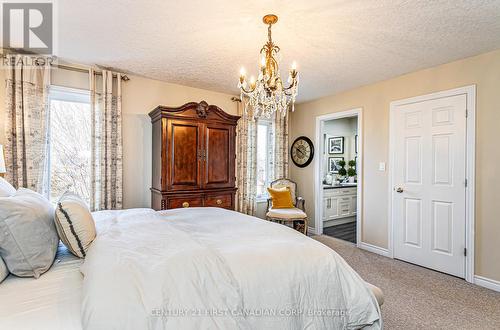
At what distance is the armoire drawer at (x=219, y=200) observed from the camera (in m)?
3.44

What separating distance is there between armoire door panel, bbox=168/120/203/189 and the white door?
8.91 ft

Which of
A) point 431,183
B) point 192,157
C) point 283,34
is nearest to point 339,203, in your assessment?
point 431,183

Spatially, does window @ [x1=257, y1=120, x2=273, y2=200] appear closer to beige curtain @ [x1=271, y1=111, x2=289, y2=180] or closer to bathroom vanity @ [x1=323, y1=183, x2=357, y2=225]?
beige curtain @ [x1=271, y1=111, x2=289, y2=180]

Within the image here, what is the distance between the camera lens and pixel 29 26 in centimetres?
228

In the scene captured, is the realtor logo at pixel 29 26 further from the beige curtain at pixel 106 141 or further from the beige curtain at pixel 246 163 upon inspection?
the beige curtain at pixel 246 163

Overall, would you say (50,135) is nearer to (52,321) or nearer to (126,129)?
(126,129)

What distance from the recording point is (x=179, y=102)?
12.7 feet

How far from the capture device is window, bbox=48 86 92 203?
306 centimetres

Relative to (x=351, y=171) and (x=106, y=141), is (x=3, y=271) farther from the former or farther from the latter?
(x=351, y=171)

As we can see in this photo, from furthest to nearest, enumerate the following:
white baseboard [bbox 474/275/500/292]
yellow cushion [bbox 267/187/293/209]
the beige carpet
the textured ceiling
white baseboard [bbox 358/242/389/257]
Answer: yellow cushion [bbox 267/187/293/209] < white baseboard [bbox 358/242/389/257] < white baseboard [bbox 474/275/500/292] < the beige carpet < the textured ceiling

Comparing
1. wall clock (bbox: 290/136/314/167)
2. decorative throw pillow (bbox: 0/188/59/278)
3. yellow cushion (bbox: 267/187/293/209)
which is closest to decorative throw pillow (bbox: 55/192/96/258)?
decorative throw pillow (bbox: 0/188/59/278)

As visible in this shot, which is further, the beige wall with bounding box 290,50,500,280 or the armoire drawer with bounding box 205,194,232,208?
the armoire drawer with bounding box 205,194,232,208

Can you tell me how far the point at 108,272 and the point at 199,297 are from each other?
40cm

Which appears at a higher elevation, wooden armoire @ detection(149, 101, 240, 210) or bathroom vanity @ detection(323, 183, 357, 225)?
wooden armoire @ detection(149, 101, 240, 210)
